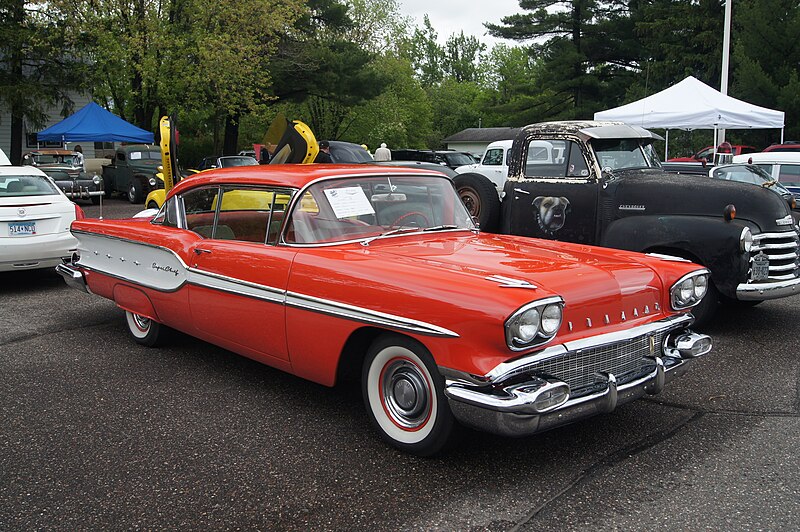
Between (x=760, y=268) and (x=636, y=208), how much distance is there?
1.16 m

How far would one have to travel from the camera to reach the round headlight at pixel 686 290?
13.8 ft

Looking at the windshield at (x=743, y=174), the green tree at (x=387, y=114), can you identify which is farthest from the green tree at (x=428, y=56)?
the windshield at (x=743, y=174)

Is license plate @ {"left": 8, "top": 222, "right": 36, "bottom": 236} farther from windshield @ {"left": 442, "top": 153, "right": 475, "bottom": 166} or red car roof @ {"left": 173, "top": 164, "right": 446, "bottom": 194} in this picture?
windshield @ {"left": 442, "top": 153, "right": 475, "bottom": 166}

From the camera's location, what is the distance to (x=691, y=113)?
13.2 m

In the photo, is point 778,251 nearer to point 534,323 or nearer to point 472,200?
point 472,200

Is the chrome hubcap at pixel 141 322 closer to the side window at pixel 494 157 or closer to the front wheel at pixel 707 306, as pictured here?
the front wheel at pixel 707 306

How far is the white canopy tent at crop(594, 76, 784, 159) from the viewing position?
13258 mm

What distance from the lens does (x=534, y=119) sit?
3994 cm

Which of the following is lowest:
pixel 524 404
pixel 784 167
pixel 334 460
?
pixel 334 460

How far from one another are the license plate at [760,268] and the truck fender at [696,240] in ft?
0.37

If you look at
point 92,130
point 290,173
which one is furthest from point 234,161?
point 290,173

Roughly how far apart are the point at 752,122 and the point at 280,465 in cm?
1287

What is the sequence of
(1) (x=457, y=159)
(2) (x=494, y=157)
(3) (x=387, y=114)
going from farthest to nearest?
(3) (x=387, y=114), (1) (x=457, y=159), (2) (x=494, y=157)

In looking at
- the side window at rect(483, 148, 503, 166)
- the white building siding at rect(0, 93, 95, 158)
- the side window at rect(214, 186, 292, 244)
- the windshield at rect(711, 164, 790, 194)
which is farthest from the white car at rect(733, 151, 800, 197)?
the white building siding at rect(0, 93, 95, 158)
